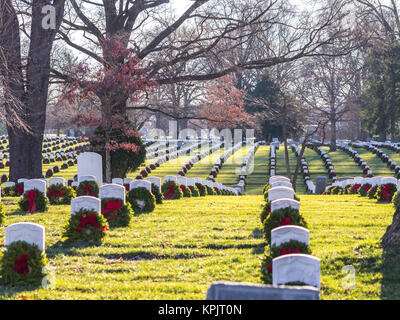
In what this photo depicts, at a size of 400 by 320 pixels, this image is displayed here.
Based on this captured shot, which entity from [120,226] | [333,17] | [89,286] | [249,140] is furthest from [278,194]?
[249,140]

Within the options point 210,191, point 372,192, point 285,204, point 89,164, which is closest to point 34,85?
point 89,164

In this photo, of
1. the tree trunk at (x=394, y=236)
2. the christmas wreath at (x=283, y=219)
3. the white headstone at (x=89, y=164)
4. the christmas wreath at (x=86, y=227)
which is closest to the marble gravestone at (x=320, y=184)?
the white headstone at (x=89, y=164)

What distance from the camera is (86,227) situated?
31.5 feet

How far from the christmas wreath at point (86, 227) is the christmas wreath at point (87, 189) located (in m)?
4.98

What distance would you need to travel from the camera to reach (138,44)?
23172 millimetres

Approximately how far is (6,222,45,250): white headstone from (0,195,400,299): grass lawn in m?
Result: 0.54

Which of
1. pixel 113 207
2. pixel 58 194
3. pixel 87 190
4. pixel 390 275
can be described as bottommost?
pixel 390 275

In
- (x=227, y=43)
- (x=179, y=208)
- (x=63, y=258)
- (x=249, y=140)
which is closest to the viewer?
(x=63, y=258)

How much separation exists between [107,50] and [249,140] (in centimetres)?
3615

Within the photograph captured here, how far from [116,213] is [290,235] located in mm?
5663

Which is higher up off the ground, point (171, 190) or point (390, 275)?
point (171, 190)

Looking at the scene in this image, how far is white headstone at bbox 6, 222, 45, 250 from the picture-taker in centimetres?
714

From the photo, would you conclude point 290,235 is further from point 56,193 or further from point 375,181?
point 375,181
